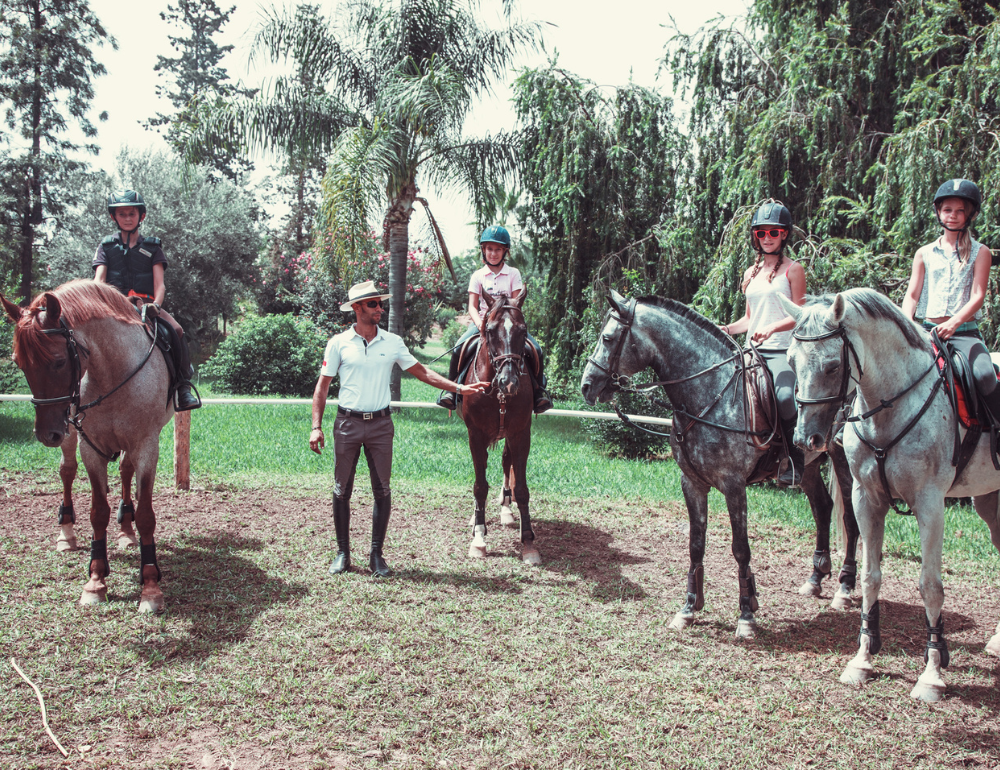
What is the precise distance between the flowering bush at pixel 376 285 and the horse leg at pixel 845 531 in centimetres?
1221

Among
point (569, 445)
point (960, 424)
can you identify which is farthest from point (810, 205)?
point (960, 424)

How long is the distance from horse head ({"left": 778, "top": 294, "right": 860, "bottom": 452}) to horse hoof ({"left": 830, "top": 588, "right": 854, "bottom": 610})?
7.57 ft

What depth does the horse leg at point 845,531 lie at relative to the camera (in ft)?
17.8

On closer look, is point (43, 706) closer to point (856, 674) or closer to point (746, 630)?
point (746, 630)

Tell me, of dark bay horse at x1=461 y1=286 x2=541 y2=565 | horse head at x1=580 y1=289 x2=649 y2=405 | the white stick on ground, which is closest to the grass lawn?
the white stick on ground

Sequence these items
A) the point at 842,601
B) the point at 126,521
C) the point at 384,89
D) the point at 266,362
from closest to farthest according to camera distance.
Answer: the point at 842,601
the point at 126,521
the point at 384,89
the point at 266,362

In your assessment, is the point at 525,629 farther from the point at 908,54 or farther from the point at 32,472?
the point at 908,54

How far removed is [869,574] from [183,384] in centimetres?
541

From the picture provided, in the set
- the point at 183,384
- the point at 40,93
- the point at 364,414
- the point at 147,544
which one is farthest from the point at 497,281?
the point at 40,93

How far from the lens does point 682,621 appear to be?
4.90 metres

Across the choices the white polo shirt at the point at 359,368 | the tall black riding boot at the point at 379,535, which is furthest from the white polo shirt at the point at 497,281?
the tall black riding boot at the point at 379,535

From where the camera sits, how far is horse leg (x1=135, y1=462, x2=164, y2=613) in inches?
196

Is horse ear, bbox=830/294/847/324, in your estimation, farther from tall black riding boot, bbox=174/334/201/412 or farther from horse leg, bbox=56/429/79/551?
horse leg, bbox=56/429/79/551

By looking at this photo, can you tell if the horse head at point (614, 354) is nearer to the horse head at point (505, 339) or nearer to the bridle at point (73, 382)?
the horse head at point (505, 339)
